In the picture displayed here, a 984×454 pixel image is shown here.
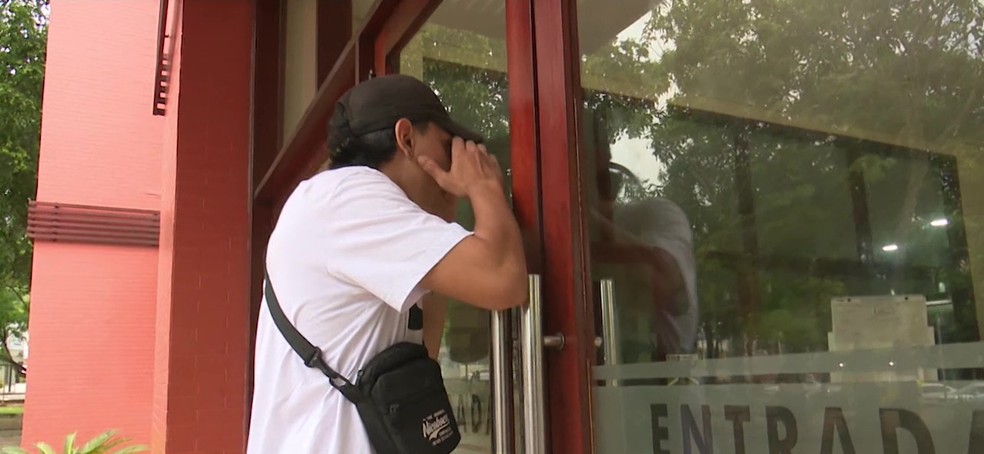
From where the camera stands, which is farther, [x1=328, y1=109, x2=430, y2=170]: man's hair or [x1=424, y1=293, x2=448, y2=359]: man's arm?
[x1=424, y1=293, x2=448, y2=359]: man's arm

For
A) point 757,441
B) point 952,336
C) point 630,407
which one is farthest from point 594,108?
point 952,336

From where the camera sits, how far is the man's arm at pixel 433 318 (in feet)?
4.71

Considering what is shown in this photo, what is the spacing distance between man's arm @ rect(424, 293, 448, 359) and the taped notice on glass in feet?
1.26

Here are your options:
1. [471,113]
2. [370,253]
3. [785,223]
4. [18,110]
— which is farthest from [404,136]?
[18,110]

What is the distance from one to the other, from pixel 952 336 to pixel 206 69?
4145mm

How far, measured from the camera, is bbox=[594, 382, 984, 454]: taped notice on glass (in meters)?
0.73

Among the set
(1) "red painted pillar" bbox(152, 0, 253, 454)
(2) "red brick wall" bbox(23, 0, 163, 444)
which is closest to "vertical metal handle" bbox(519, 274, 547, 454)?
(1) "red painted pillar" bbox(152, 0, 253, 454)

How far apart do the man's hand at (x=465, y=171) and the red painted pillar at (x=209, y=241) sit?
3.11m

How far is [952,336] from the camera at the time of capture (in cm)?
70

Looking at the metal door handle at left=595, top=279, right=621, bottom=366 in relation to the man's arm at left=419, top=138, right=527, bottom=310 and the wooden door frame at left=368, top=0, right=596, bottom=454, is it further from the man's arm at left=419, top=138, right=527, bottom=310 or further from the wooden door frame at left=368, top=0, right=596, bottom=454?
the man's arm at left=419, top=138, right=527, bottom=310

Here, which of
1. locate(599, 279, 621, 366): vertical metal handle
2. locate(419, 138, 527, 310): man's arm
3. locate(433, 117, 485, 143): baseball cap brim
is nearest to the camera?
locate(419, 138, 527, 310): man's arm

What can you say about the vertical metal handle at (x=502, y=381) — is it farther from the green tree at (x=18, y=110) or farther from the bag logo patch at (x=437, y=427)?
the green tree at (x=18, y=110)

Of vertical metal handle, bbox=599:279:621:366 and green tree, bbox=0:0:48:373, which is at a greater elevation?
green tree, bbox=0:0:48:373

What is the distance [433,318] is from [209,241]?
3.02 m
